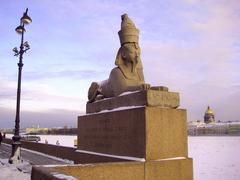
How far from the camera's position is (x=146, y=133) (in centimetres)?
679

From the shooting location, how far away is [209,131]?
63.3 metres

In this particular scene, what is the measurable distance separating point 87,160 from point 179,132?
3139 mm

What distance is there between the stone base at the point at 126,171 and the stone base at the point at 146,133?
0.77ft

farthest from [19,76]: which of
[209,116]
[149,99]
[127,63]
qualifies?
[209,116]

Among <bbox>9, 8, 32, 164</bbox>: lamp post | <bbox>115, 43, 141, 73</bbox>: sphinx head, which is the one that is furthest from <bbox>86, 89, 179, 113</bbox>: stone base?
<bbox>9, 8, 32, 164</bbox>: lamp post

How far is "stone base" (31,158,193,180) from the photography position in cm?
Answer: 519

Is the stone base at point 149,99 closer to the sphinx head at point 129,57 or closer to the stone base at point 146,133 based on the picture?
the stone base at point 146,133

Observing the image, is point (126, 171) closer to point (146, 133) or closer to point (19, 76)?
point (146, 133)

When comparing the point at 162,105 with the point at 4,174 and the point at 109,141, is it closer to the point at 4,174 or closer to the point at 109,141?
the point at 109,141

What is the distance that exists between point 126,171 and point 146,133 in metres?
1.04

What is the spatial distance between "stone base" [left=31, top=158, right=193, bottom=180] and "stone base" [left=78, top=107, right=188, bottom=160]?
0.23m

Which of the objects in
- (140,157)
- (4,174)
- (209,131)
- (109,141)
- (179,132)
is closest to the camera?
(140,157)

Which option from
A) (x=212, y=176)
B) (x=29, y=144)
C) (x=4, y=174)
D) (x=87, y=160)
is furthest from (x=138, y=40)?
(x=29, y=144)

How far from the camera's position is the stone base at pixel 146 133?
6.84 m
